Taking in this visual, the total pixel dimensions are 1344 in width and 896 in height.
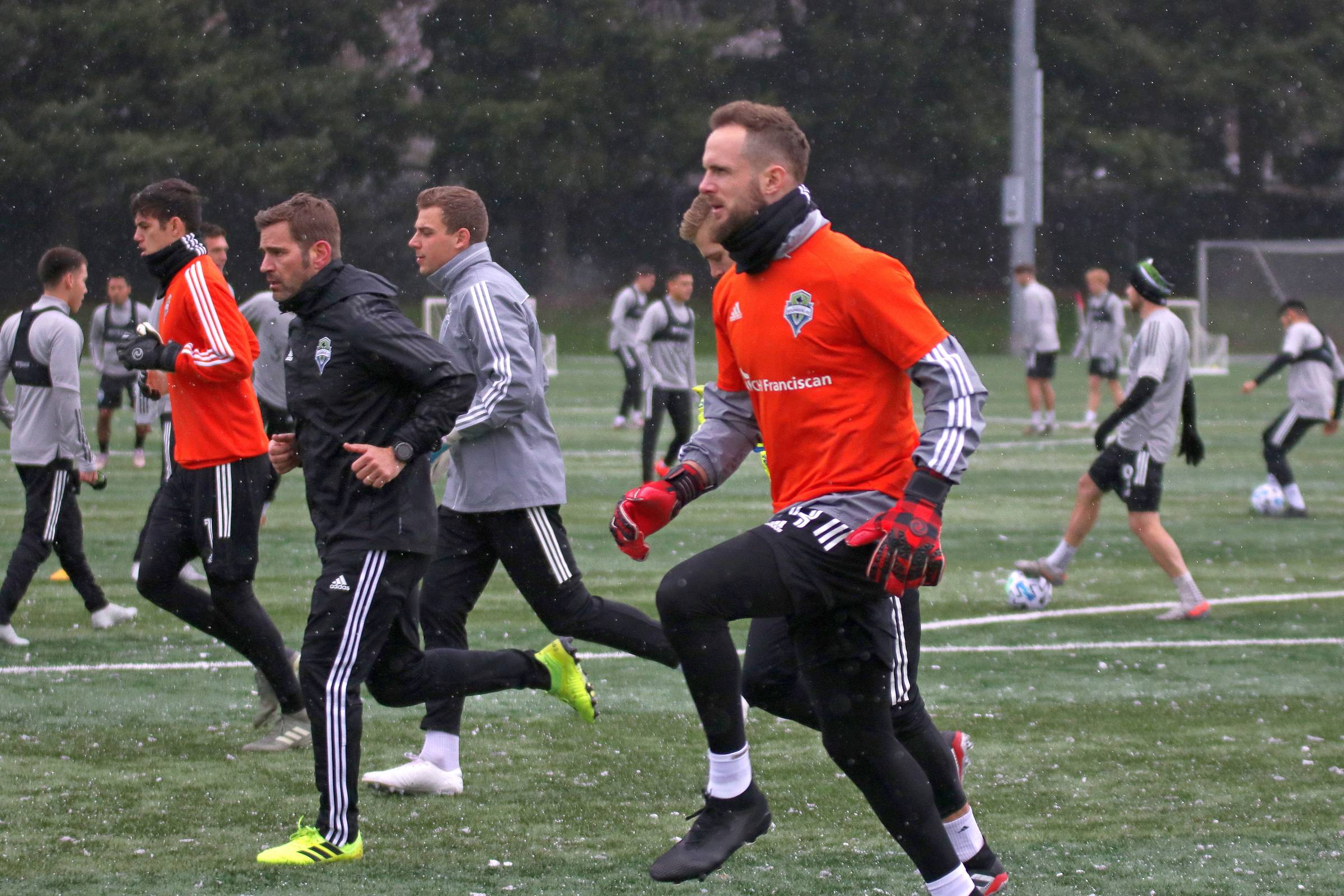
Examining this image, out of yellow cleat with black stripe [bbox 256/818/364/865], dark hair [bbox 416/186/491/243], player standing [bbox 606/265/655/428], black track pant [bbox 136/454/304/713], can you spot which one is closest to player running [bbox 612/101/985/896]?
yellow cleat with black stripe [bbox 256/818/364/865]

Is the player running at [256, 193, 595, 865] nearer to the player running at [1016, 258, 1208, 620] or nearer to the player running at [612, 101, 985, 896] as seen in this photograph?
the player running at [612, 101, 985, 896]

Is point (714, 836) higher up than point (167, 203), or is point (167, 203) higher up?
point (167, 203)

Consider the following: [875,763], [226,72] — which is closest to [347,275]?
[875,763]

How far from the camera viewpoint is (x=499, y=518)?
20.5ft

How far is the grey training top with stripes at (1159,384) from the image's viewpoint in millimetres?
9719

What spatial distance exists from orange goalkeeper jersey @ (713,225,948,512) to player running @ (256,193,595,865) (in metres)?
1.24

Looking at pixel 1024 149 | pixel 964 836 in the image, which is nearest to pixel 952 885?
pixel 964 836

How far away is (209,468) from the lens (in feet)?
21.7

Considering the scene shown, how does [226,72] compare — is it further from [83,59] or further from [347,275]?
[347,275]

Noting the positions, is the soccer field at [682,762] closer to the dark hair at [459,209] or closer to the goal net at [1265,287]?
the dark hair at [459,209]

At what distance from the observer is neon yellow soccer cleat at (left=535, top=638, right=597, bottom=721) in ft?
20.4

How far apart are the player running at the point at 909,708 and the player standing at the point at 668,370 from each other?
11.7m

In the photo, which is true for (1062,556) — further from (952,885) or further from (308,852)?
(952,885)

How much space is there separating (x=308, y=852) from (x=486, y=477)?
1.56 metres
